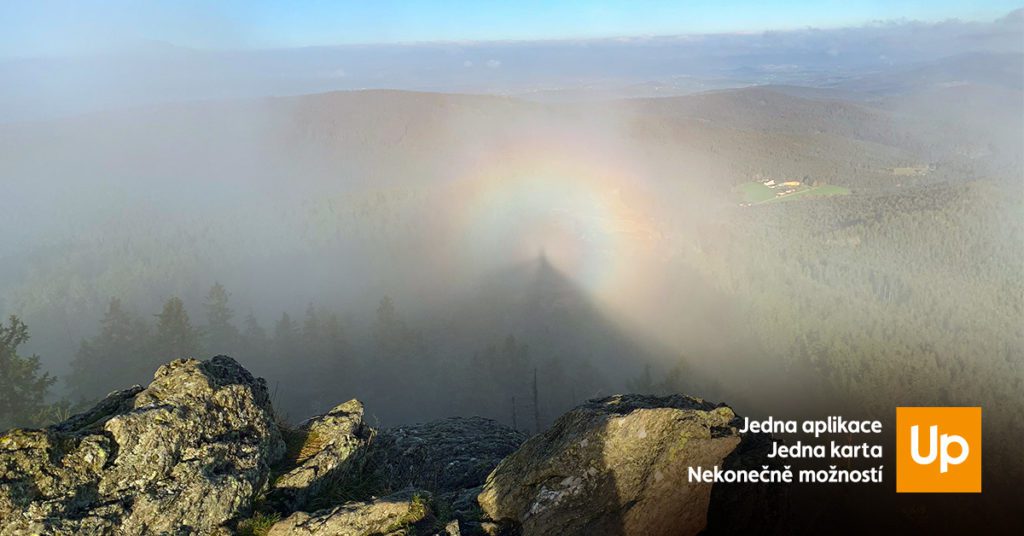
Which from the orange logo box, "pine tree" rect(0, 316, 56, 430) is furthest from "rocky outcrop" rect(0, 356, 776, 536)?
"pine tree" rect(0, 316, 56, 430)

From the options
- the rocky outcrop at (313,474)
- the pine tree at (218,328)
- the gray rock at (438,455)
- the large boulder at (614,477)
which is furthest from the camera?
the pine tree at (218,328)

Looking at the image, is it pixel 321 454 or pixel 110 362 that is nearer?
pixel 321 454

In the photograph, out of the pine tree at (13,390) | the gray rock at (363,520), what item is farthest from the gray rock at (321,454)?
the pine tree at (13,390)

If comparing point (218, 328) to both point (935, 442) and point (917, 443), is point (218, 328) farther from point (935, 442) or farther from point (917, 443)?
point (935, 442)

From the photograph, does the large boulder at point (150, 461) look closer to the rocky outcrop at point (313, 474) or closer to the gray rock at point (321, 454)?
the rocky outcrop at point (313, 474)

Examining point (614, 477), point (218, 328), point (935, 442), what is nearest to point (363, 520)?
point (614, 477)

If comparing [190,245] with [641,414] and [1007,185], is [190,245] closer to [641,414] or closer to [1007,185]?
[641,414]

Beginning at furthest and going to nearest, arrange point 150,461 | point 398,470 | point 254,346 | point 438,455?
point 254,346 < point 438,455 < point 398,470 < point 150,461
